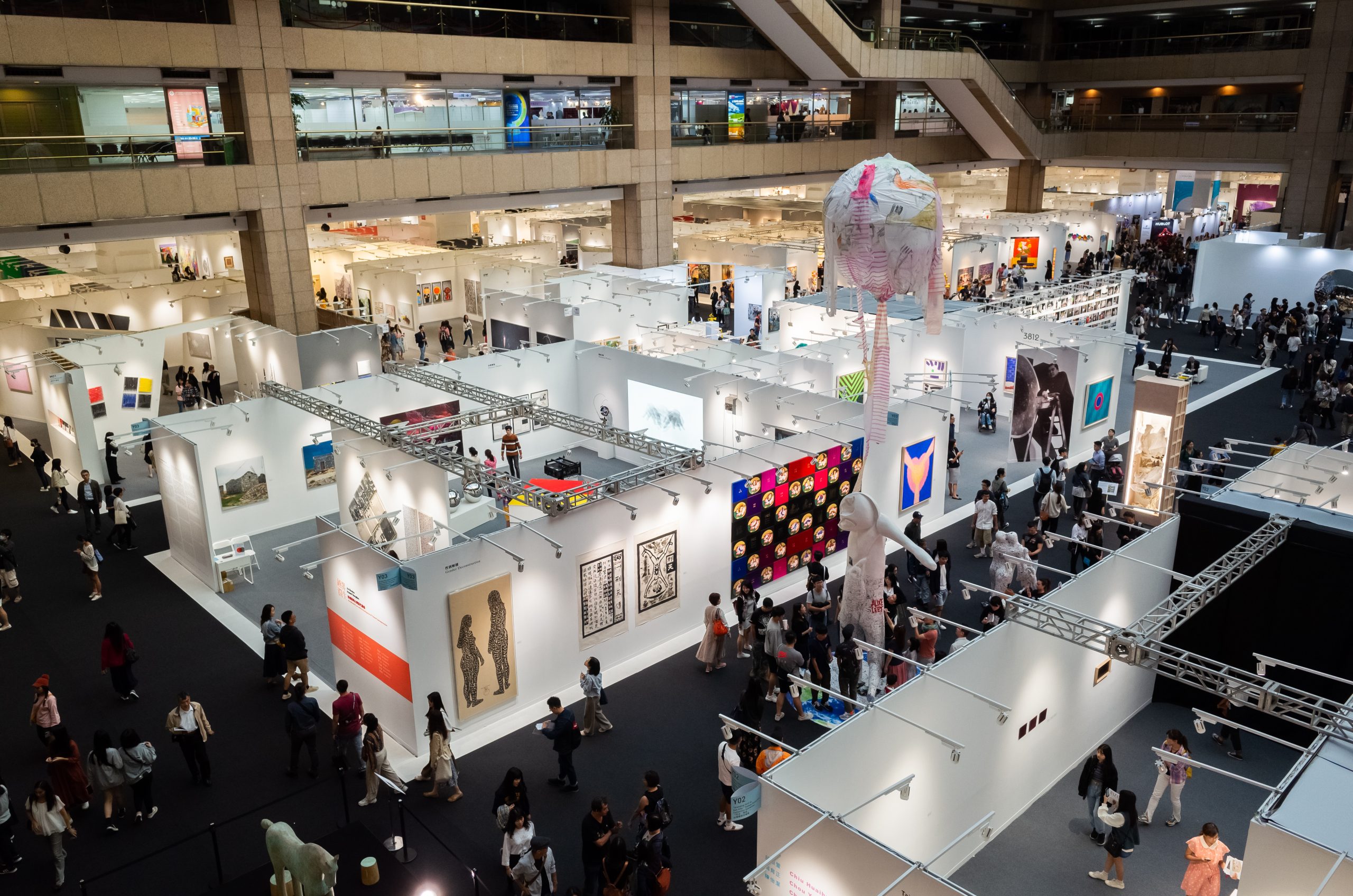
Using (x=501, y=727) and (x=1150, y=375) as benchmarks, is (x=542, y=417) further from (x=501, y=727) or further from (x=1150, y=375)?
(x=1150, y=375)

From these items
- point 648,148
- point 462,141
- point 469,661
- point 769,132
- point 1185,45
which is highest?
point 1185,45

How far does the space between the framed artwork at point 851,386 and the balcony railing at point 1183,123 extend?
87.5ft

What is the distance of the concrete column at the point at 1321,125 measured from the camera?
114 feet

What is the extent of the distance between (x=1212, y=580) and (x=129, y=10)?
24.2 metres

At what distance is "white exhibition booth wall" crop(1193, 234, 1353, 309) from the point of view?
32.4m

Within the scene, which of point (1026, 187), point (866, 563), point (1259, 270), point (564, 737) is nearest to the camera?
point (564, 737)

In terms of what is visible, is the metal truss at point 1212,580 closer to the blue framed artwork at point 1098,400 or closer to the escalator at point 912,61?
the blue framed artwork at point 1098,400

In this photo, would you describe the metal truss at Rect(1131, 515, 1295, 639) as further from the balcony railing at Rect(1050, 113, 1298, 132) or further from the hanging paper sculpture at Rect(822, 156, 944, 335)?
the balcony railing at Rect(1050, 113, 1298, 132)

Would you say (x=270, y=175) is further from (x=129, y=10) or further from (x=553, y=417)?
(x=553, y=417)

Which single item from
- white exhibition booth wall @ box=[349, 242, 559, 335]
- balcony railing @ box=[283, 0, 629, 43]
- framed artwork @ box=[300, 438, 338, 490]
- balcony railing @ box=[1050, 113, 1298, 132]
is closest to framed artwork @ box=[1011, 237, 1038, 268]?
balcony railing @ box=[1050, 113, 1298, 132]

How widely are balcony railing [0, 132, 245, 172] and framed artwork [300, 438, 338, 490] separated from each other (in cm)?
921

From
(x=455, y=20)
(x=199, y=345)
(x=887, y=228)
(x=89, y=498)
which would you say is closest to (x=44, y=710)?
(x=89, y=498)

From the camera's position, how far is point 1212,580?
1023 cm

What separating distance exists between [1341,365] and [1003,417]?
9.29 meters
